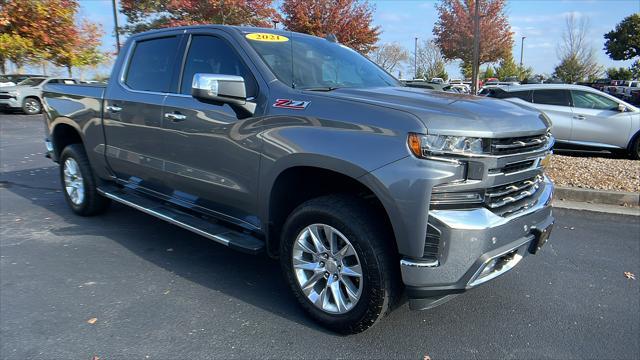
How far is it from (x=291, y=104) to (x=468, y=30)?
26.1m

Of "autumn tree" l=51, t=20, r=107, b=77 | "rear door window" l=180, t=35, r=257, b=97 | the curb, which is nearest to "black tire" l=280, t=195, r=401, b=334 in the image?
"rear door window" l=180, t=35, r=257, b=97

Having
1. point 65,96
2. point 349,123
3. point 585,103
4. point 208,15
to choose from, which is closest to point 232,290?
point 349,123

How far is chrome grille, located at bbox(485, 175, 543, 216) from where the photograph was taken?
2658 millimetres

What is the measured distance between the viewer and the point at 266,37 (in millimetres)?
3713

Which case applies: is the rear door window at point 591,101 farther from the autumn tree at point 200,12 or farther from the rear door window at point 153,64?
the autumn tree at point 200,12

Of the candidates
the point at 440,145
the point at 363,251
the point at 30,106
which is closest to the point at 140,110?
the point at 363,251

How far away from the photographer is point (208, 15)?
21.8 m

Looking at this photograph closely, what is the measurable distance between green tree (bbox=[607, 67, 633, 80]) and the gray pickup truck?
4691 cm

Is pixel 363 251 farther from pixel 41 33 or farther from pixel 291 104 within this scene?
pixel 41 33

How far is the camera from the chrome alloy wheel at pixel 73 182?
527cm

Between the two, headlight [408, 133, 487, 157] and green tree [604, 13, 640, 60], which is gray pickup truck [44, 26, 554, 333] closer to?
headlight [408, 133, 487, 157]

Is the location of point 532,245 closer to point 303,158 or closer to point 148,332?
point 303,158

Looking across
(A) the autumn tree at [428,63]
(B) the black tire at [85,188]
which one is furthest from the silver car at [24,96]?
(A) the autumn tree at [428,63]

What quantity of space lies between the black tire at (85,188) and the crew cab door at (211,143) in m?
1.64
